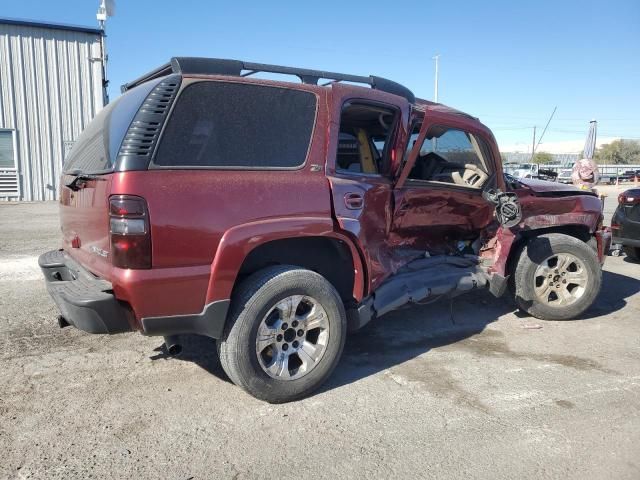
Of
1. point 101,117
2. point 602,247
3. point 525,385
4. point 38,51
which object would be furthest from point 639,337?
point 38,51

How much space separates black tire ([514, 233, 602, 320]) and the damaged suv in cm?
40

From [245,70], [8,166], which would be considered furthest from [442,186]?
[8,166]

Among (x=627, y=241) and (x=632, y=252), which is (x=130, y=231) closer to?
(x=627, y=241)

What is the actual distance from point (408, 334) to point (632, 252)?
5.72m

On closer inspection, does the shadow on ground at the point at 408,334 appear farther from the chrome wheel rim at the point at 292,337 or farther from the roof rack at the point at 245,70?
the roof rack at the point at 245,70

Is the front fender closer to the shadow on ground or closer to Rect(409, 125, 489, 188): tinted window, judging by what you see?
the shadow on ground

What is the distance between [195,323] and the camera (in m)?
3.11

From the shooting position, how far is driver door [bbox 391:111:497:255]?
436 cm

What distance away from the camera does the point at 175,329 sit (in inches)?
122

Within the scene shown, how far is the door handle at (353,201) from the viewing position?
3668mm

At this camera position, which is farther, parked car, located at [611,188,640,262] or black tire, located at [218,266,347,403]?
parked car, located at [611,188,640,262]

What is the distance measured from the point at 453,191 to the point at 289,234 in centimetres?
198

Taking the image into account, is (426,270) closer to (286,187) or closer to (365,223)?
(365,223)

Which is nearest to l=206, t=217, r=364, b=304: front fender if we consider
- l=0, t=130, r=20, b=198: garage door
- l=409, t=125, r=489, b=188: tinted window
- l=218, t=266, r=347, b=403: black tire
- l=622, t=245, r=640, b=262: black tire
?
l=218, t=266, r=347, b=403: black tire
